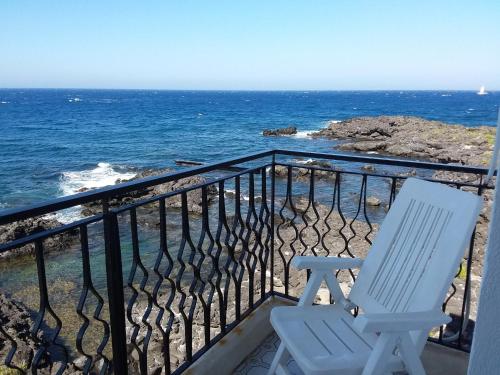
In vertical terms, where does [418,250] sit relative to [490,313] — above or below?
below

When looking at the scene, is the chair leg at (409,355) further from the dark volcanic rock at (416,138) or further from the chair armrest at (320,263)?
the dark volcanic rock at (416,138)

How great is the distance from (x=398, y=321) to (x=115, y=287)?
1.23 meters

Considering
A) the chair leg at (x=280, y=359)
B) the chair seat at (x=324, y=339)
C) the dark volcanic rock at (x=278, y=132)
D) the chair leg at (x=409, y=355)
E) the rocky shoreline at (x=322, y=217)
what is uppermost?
the chair leg at (x=409, y=355)

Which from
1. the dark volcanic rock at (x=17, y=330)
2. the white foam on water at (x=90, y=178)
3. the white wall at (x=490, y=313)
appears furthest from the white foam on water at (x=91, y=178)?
the white wall at (x=490, y=313)

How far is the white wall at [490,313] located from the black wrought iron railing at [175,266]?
51.4 inches

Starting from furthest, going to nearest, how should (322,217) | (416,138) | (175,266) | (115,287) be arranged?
(416,138) < (322,217) < (175,266) < (115,287)

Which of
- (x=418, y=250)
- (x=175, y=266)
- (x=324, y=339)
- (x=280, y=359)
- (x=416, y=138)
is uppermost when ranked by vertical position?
(x=418, y=250)

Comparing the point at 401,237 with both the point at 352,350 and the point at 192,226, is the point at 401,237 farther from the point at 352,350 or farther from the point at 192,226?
the point at 192,226

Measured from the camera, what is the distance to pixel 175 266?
30.1 ft

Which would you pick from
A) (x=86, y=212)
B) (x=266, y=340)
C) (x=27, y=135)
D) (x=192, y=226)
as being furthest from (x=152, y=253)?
(x=27, y=135)

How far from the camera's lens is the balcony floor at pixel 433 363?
2.70 meters

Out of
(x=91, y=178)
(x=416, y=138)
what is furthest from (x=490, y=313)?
(x=416, y=138)

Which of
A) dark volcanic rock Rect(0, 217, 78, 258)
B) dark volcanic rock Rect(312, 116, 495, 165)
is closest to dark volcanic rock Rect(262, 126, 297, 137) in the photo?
dark volcanic rock Rect(312, 116, 495, 165)

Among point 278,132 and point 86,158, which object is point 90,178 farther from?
point 278,132
